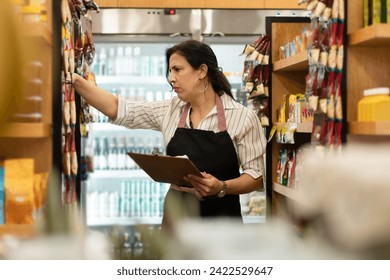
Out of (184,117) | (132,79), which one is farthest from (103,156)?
(184,117)

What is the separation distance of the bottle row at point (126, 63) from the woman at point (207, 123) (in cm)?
180

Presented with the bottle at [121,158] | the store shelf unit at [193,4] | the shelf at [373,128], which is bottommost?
the bottle at [121,158]

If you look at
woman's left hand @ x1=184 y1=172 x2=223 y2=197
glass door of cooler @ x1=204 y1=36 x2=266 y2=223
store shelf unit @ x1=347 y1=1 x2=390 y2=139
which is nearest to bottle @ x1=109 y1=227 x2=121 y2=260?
store shelf unit @ x1=347 y1=1 x2=390 y2=139

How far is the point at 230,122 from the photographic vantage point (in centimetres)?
211

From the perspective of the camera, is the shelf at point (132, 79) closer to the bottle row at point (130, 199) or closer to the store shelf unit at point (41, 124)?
the bottle row at point (130, 199)

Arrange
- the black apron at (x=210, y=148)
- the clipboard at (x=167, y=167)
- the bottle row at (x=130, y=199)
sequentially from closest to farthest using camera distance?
1. the clipboard at (x=167, y=167)
2. the black apron at (x=210, y=148)
3. the bottle row at (x=130, y=199)

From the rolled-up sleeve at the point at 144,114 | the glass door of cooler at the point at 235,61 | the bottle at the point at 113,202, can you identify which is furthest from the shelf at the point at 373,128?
the bottle at the point at 113,202

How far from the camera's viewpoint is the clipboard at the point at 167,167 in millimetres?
1638

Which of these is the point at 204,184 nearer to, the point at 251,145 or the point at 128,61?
the point at 251,145

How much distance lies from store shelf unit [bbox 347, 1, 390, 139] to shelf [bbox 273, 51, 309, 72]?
0.75m

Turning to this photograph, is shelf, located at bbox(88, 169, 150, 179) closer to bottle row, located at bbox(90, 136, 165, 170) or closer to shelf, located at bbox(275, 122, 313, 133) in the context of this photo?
bottle row, located at bbox(90, 136, 165, 170)

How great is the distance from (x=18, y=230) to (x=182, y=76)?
Result: 4.44 ft

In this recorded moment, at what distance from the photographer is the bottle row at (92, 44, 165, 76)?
12.9 feet
